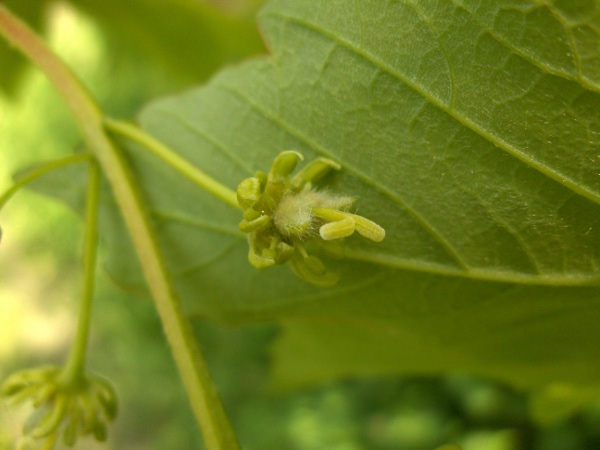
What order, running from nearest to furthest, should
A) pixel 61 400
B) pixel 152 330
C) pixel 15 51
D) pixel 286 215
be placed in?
pixel 286 215, pixel 61 400, pixel 15 51, pixel 152 330

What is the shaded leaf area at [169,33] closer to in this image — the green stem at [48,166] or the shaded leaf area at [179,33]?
the shaded leaf area at [179,33]

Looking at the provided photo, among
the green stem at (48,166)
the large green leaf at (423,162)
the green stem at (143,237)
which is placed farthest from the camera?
the green stem at (48,166)

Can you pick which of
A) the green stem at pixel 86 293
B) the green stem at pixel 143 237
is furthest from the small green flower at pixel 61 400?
the green stem at pixel 143 237

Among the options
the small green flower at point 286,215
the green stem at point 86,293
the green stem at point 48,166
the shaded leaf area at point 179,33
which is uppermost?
the shaded leaf area at point 179,33

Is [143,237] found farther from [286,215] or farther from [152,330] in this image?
[152,330]

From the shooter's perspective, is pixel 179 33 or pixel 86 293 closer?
pixel 86 293

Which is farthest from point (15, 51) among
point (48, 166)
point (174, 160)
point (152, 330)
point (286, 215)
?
point (152, 330)
